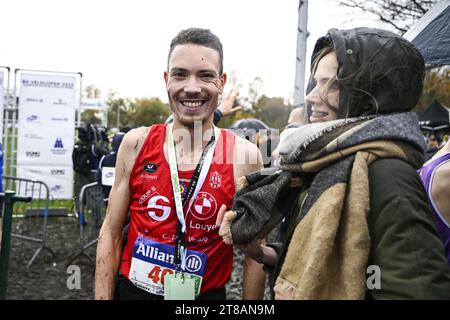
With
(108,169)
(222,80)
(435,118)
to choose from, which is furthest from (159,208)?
(435,118)

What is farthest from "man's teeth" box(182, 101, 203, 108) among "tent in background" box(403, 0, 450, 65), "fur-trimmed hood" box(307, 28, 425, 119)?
"tent in background" box(403, 0, 450, 65)

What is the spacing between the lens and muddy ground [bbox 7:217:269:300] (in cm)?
507

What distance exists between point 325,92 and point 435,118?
Result: 15.0 metres

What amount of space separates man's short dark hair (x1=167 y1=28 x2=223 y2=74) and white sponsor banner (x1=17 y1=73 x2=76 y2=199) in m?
7.52

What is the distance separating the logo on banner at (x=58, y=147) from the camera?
911 cm

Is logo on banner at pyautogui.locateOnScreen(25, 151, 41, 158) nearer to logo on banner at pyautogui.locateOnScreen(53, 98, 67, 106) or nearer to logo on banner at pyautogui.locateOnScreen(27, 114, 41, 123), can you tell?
logo on banner at pyautogui.locateOnScreen(27, 114, 41, 123)

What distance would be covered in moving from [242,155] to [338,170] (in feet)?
3.34

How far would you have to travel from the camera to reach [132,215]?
211cm

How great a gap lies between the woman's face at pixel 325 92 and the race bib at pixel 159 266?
2.95ft

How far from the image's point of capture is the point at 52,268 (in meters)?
6.02

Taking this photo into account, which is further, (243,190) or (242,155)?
(242,155)

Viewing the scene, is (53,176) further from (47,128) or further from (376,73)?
(376,73)

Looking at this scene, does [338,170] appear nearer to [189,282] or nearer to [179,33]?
[189,282]
